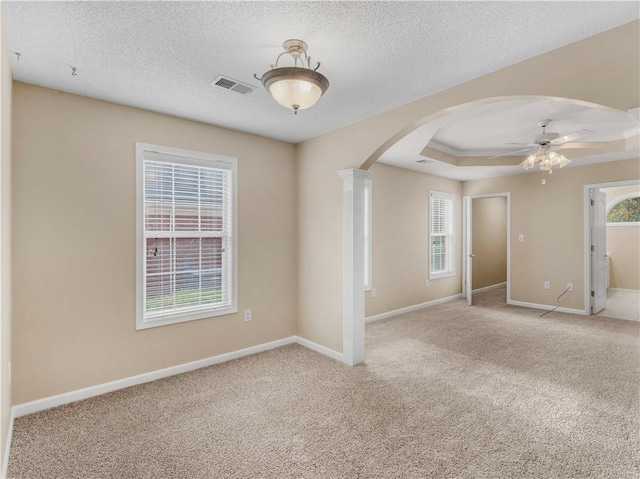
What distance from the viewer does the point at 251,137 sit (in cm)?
385

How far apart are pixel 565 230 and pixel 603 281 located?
46.1 inches

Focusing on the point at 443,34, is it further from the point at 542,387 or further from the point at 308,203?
the point at 542,387

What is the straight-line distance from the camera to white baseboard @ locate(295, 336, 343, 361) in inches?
145

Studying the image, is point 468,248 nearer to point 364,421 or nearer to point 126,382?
point 364,421

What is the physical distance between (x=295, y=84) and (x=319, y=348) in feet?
9.73

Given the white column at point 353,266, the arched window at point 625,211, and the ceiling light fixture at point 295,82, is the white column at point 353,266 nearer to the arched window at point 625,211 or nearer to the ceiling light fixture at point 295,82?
the ceiling light fixture at point 295,82

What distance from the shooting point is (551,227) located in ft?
19.4

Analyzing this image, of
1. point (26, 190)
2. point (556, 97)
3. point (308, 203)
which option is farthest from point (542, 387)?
point (26, 190)

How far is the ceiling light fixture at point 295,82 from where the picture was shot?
71.6 inches

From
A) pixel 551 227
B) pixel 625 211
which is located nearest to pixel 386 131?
pixel 551 227

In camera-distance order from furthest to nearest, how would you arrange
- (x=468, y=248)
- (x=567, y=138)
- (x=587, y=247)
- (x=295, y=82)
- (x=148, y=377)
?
(x=468, y=248) → (x=587, y=247) → (x=567, y=138) → (x=148, y=377) → (x=295, y=82)

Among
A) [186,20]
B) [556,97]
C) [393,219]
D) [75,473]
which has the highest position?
[186,20]

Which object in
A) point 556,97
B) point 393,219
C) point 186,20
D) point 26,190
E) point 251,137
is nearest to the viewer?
point 186,20

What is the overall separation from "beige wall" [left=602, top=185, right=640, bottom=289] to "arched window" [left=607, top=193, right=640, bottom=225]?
0.42ft
